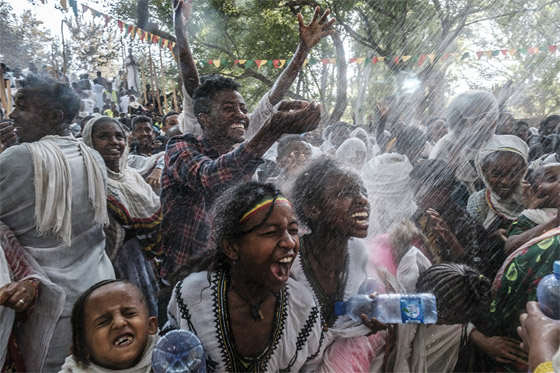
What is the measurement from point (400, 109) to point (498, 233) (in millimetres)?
7060

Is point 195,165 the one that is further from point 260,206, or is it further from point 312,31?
point 312,31

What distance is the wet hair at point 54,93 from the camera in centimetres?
219

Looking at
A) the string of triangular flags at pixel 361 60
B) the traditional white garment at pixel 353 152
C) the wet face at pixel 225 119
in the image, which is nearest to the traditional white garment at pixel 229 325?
the wet face at pixel 225 119

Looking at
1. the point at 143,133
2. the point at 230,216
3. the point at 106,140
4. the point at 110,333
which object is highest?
the point at 230,216

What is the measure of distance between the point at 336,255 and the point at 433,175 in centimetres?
119

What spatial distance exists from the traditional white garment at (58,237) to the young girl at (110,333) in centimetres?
39

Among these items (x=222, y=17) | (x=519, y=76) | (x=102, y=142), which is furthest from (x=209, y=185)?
(x=519, y=76)

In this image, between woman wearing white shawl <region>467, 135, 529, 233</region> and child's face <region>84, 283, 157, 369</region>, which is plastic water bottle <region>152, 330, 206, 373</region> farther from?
woman wearing white shawl <region>467, 135, 529, 233</region>

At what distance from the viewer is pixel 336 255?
218 centimetres

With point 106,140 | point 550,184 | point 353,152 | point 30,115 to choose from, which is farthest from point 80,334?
point 353,152

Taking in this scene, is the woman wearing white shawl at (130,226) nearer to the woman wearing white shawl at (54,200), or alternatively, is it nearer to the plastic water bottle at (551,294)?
the woman wearing white shawl at (54,200)

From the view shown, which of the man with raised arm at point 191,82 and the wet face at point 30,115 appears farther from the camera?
the man with raised arm at point 191,82

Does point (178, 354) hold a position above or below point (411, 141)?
below

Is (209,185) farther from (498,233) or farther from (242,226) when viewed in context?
(498,233)
